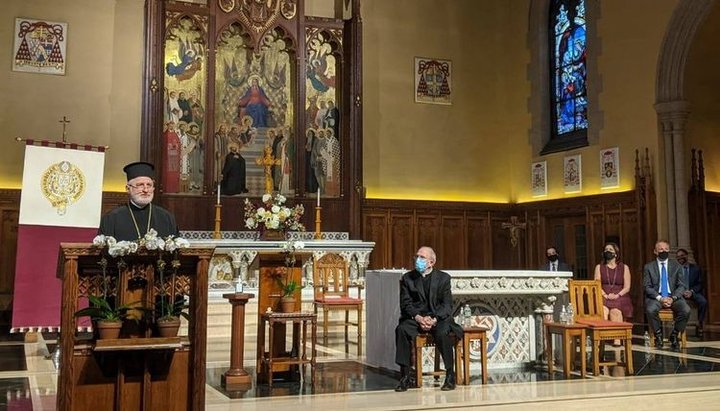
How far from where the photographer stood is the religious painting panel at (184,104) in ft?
37.6

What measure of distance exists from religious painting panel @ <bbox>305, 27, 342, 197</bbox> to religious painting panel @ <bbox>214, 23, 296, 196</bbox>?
1.03 feet

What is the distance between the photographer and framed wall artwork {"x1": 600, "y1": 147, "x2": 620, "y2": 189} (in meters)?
11.3

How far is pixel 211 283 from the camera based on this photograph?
10.5 m

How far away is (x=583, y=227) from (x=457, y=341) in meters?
6.75

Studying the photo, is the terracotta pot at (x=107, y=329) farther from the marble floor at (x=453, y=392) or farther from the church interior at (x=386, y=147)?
the church interior at (x=386, y=147)

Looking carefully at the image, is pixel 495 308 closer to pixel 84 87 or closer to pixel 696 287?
pixel 696 287

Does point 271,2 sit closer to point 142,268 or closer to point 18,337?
point 18,337

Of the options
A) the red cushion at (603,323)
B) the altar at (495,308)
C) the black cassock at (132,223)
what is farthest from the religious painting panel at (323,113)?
the black cassock at (132,223)

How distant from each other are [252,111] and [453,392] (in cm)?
753

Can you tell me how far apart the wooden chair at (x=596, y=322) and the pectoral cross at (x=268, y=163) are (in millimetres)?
5763

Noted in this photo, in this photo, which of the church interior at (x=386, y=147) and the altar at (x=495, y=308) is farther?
the church interior at (x=386, y=147)

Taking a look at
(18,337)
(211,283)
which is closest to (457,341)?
(211,283)

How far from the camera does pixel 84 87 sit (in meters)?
11.3

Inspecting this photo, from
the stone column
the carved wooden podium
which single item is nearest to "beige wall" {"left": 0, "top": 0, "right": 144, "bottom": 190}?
the carved wooden podium
